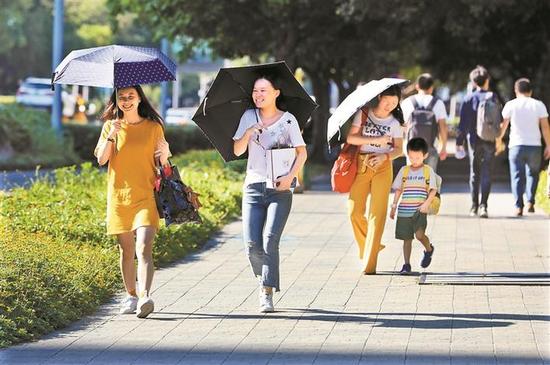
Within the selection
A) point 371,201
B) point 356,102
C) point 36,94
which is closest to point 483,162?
point 371,201

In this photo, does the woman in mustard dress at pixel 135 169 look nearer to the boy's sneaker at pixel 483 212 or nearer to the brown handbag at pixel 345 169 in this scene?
the brown handbag at pixel 345 169

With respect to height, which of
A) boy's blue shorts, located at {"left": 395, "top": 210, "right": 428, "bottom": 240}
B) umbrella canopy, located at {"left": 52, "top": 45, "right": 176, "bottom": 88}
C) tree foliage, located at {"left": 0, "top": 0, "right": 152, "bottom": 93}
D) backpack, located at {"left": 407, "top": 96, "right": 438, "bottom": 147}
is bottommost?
boy's blue shorts, located at {"left": 395, "top": 210, "right": 428, "bottom": 240}

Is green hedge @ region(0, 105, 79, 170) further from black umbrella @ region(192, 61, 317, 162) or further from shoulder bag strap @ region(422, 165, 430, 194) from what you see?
black umbrella @ region(192, 61, 317, 162)

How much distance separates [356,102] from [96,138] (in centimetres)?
2434

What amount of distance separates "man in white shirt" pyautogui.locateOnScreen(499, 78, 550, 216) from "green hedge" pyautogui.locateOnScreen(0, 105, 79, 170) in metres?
14.0

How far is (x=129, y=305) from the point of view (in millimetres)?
9469

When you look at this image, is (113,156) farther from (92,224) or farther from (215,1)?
(215,1)

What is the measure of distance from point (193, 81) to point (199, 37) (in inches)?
3770

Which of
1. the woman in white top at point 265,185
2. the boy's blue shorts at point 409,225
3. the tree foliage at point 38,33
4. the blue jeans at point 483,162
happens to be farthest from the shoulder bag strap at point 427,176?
the tree foliage at point 38,33

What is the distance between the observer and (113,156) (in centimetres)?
930

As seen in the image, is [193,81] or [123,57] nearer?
[123,57]

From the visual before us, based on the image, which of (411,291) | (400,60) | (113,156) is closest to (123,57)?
(113,156)

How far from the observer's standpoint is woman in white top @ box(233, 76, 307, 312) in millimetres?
9492

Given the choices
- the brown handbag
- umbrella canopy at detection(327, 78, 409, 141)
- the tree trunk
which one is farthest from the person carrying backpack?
the tree trunk
